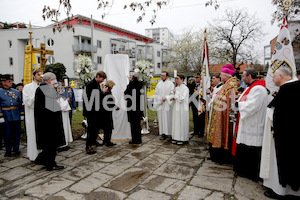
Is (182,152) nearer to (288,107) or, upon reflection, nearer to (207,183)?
(207,183)

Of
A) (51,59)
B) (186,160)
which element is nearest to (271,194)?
(186,160)

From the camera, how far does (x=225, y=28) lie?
856 inches

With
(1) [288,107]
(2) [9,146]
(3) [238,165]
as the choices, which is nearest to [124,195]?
(3) [238,165]

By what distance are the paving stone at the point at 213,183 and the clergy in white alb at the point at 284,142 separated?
61 centimetres

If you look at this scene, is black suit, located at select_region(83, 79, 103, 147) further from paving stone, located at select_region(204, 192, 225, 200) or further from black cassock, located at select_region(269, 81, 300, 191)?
black cassock, located at select_region(269, 81, 300, 191)

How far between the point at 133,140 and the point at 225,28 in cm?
1934

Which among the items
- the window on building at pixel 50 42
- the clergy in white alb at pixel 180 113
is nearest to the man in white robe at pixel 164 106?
the clergy in white alb at pixel 180 113

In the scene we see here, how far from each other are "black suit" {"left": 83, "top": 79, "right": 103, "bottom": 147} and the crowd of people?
3 cm

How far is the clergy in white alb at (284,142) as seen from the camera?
3.07 m

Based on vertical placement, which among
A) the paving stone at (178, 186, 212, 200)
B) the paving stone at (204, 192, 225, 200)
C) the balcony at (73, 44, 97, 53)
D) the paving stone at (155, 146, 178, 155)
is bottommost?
the paving stone at (155, 146, 178, 155)

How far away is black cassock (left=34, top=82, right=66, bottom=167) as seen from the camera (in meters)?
4.23

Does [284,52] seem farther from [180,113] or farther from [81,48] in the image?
[81,48]

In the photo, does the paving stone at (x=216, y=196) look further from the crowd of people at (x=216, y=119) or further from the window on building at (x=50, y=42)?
the window on building at (x=50, y=42)

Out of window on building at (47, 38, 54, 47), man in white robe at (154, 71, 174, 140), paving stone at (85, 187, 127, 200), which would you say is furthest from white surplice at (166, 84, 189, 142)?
window on building at (47, 38, 54, 47)
